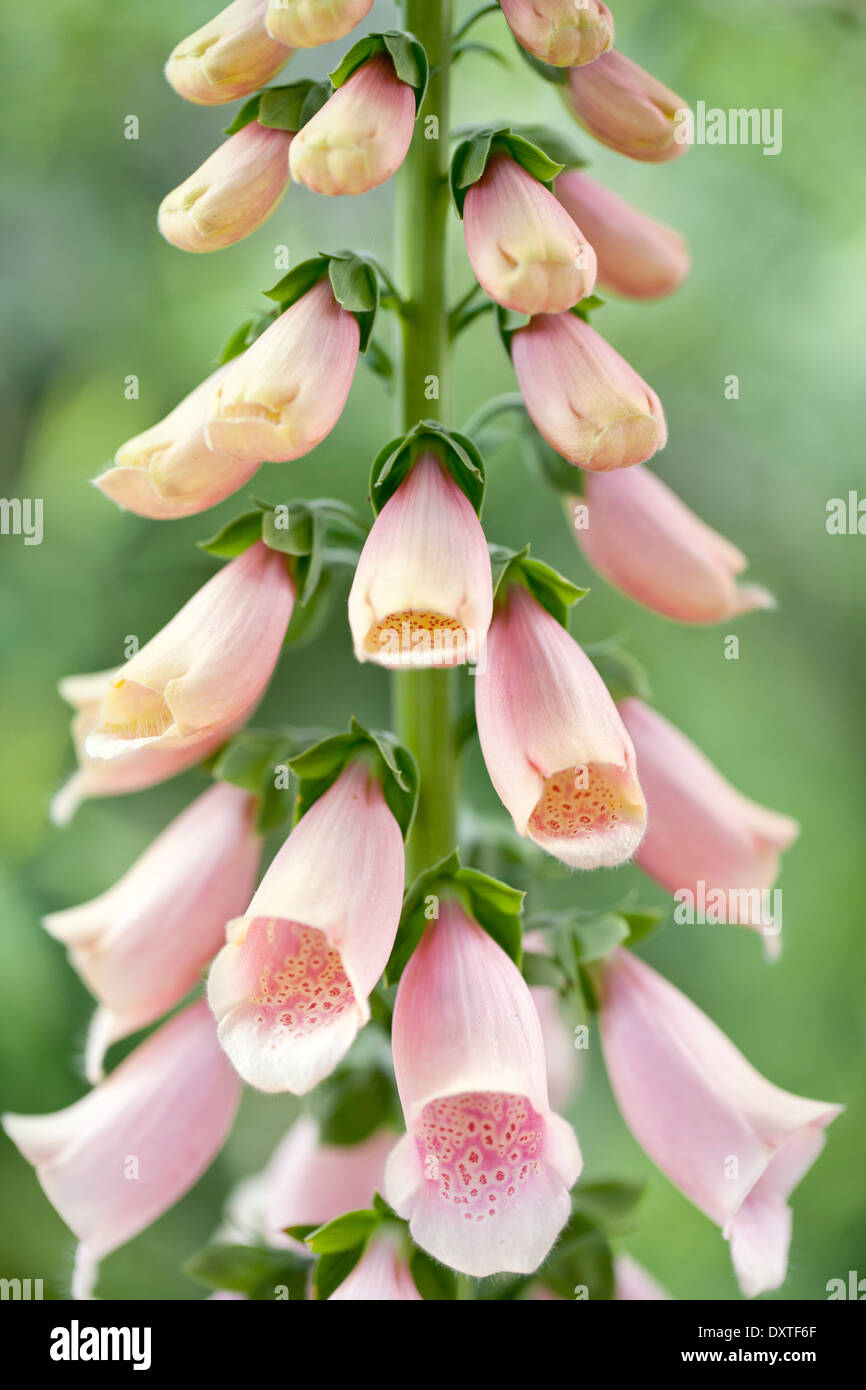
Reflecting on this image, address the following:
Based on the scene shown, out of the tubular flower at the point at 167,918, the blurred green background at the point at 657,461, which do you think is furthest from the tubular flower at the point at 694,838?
the blurred green background at the point at 657,461

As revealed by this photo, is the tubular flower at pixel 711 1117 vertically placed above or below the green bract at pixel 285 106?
below

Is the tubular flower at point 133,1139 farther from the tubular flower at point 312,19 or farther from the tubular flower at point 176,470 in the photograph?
the tubular flower at point 312,19

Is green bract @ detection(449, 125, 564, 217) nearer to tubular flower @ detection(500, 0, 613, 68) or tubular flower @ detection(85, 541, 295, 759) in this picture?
tubular flower @ detection(500, 0, 613, 68)

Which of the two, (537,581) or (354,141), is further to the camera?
(537,581)

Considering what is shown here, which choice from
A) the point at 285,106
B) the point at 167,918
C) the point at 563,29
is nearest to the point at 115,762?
the point at 167,918

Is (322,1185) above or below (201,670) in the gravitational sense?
below

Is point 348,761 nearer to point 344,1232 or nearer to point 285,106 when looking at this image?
point 344,1232
